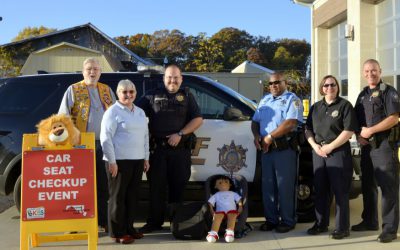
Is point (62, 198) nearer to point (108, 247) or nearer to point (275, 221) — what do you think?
point (108, 247)

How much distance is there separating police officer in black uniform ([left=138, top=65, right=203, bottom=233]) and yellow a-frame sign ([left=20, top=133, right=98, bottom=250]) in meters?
0.95

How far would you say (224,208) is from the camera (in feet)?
16.7

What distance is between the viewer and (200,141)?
218 inches

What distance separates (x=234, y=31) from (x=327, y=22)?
2273 inches

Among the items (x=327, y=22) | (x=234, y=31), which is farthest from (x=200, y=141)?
(x=234, y=31)

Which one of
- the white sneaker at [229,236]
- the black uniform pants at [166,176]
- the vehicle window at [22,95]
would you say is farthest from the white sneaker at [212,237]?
the vehicle window at [22,95]

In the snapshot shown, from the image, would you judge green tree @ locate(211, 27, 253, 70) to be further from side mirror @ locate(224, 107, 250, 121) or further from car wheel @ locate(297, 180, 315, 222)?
side mirror @ locate(224, 107, 250, 121)

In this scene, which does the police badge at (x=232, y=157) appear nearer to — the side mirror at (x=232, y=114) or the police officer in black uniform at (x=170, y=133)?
the side mirror at (x=232, y=114)

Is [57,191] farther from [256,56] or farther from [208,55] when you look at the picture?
[256,56]

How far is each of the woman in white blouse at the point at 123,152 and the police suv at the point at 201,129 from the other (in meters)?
0.80

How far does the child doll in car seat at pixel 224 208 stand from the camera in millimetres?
4977

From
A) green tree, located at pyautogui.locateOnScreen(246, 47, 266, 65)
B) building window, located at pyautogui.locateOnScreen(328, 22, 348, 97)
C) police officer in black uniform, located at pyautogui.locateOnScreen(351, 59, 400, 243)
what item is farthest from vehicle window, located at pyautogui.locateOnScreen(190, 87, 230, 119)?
green tree, located at pyautogui.locateOnScreen(246, 47, 266, 65)

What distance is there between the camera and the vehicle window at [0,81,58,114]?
5.71m

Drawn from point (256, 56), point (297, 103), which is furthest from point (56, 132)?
point (256, 56)
